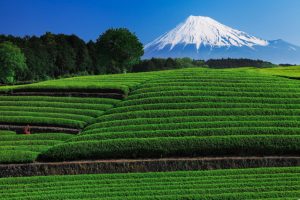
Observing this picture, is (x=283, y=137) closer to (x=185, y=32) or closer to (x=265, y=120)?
(x=265, y=120)

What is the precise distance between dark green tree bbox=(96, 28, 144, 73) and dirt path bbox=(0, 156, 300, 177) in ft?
162

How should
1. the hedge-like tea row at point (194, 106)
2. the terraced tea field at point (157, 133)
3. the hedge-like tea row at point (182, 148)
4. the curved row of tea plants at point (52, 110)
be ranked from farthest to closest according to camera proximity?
the curved row of tea plants at point (52, 110), the hedge-like tea row at point (194, 106), the hedge-like tea row at point (182, 148), the terraced tea field at point (157, 133)

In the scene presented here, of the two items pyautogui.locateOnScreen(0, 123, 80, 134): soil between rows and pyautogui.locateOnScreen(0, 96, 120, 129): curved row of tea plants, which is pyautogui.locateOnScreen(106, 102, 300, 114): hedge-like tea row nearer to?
pyautogui.locateOnScreen(0, 96, 120, 129): curved row of tea plants

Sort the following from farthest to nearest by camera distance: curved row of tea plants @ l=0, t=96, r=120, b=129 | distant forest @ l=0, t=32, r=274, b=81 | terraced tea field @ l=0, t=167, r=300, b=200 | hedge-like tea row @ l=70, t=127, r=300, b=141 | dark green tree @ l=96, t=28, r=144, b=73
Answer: distant forest @ l=0, t=32, r=274, b=81 < dark green tree @ l=96, t=28, r=144, b=73 < curved row of tea plants @ l=0, t=96, r=120, b=129 < hedge-like tea row @ l=70, t=127, r=300, b=141 < terraced tea field @ l=0, t=167, r=300, b=200

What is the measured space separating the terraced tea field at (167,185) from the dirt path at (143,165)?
992 mm

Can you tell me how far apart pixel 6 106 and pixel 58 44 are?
61160 mm

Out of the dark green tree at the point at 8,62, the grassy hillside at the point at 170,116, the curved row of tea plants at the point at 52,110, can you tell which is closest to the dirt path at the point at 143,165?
the grassy hillside at the point at 170,116

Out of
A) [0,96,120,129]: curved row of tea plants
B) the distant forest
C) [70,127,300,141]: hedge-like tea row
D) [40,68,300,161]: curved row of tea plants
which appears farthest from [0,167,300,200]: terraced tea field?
the distant forest

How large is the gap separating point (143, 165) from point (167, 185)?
11.4ft

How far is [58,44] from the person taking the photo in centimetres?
9638

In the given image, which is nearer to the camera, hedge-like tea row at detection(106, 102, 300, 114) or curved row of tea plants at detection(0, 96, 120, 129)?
hedge-like tea row at detection(106, 102, 300, 114)

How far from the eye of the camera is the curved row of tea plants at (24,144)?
84.4 feet

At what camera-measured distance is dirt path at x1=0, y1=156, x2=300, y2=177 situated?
81.2 ft

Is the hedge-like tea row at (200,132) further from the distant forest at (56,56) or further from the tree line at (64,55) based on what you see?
the distant forest at (56,56)
